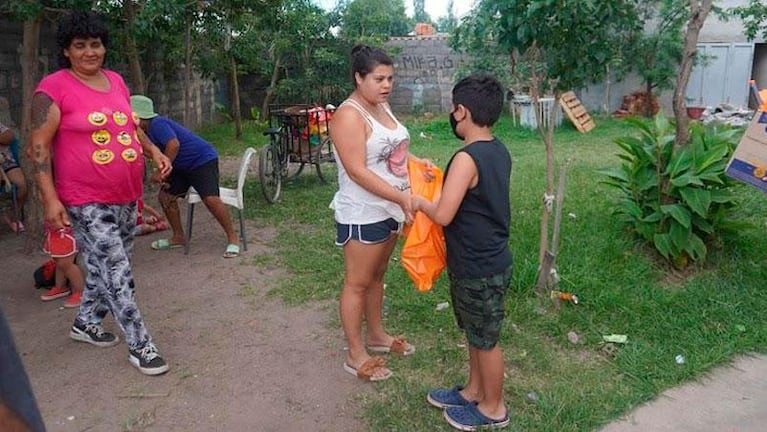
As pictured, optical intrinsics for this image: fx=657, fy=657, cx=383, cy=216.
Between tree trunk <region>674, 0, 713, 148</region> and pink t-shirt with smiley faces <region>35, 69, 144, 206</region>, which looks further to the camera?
tree trunk <region>674, 0, 713, 148</region>

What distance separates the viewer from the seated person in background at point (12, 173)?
557cm

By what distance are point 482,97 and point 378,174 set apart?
621 millimetres

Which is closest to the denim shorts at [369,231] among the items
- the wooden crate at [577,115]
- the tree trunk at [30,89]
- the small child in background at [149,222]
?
the tree trunk at [30,89]

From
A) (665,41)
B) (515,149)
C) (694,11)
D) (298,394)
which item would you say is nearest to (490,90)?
(298,394)

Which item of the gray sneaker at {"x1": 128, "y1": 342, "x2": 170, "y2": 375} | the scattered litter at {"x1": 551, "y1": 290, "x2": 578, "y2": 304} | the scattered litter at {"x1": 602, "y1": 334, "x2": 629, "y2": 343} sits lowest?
the scattered litter at {"x1": 602, "y1": 334, "x2": 629, "y2": 343}

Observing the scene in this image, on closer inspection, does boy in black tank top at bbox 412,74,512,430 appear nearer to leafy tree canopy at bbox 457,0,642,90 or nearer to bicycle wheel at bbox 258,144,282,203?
leafy tree canopy at bbox 457,0,642,90

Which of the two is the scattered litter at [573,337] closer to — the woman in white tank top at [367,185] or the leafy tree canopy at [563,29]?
the woman in white tank top at [367,185]

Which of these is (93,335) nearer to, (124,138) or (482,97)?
(124,138)

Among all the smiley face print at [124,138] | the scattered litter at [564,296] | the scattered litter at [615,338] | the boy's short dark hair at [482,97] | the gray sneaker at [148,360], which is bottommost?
the scattered litter at [615,338]

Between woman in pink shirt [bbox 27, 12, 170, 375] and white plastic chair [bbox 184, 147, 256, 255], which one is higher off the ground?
woman in pink shirt [bbox 27, 12, 170, 375]

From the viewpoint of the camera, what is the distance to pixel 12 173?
5.59 meters

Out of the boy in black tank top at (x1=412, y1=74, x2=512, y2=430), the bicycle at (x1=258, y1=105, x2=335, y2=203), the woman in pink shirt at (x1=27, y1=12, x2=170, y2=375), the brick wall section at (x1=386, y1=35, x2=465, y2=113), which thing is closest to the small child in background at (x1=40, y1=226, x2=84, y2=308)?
the woman in pink shirt at (x1=27, y1=12, x2=170, y2=375)

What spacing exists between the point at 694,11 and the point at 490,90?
235 centimetres

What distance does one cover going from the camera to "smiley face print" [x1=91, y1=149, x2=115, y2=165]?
3.03 meters
